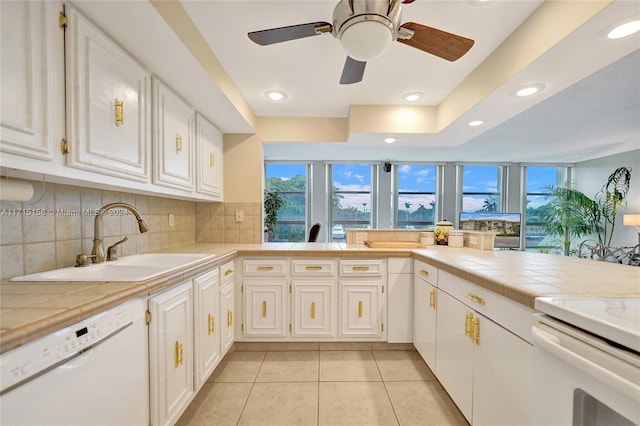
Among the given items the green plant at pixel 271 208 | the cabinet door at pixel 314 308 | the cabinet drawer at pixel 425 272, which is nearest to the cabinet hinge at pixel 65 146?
the cabinet door at pixel 314 308

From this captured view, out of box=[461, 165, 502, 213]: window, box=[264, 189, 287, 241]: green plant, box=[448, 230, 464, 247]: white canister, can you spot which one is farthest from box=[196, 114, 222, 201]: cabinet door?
box=[461, 165, 502, 213]: window

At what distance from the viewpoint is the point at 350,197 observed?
6.24 meters

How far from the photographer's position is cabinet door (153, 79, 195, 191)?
5.13 ft

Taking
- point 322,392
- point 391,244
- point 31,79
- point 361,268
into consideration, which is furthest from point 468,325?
point 31,79

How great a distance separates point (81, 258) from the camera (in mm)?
1275

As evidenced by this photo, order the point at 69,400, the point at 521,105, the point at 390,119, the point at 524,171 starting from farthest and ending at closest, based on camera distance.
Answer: the point at 524,171
the point at 390,119
the point at 521,105
the point at 69,400

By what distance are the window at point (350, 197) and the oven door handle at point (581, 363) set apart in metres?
5.39

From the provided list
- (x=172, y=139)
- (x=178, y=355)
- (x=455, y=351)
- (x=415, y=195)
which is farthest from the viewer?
(x=415, y=195)

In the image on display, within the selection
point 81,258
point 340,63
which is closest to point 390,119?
point 340,63

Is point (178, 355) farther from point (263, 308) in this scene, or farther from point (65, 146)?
point (65, 146)

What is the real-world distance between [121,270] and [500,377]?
6.33 ft

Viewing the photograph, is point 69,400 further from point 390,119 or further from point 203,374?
point 390,119

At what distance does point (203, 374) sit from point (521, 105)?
2873 millimetres

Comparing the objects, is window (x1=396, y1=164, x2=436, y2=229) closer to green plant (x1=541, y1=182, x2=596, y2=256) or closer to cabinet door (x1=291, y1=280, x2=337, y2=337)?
green plant (x1=541, y1=182, x2=596, y2=256)
